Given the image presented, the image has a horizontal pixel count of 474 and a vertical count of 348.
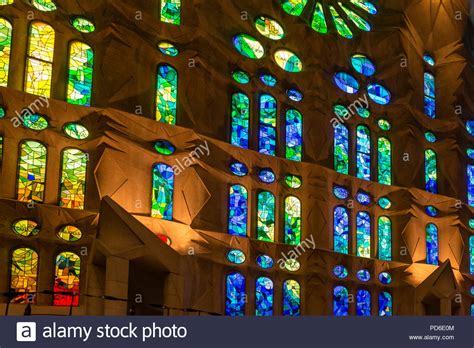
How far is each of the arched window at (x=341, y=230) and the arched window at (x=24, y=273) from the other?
13733 millimetres

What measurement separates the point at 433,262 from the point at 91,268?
60.7 ft

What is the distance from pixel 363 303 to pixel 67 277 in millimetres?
13908

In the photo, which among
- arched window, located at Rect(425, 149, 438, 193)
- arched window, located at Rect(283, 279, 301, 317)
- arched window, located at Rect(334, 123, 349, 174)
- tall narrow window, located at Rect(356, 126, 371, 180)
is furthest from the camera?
arched window, located at Rect(425, 149, 438, 193)

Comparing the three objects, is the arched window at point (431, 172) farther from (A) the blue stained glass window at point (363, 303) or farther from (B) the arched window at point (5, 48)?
(B) the arched window at point (5, 48)

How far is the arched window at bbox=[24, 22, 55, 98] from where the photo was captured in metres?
33.5

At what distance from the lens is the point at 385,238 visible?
41.9 metres

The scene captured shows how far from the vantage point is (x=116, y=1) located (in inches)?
1403

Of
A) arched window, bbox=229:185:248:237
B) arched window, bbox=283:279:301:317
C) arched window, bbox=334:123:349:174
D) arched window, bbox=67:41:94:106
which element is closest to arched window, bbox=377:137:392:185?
arched window, bbox=334:123:349:174

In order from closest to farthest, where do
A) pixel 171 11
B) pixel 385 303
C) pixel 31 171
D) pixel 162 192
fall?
pixel 31 171
pixel 162 192
pixel 171 11
pixel 385 303

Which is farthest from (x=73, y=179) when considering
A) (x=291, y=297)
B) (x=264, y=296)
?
(x=291, y=297)

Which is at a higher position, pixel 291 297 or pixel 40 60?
pixel 40 60

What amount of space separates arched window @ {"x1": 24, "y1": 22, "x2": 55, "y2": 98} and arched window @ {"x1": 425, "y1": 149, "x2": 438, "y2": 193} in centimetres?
1936

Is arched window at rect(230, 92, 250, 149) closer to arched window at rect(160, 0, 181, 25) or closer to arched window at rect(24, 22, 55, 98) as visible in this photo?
arched window at rect(160, 0, 181, 25)

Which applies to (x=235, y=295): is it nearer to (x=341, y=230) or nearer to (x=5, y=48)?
(x=341, y=230)
